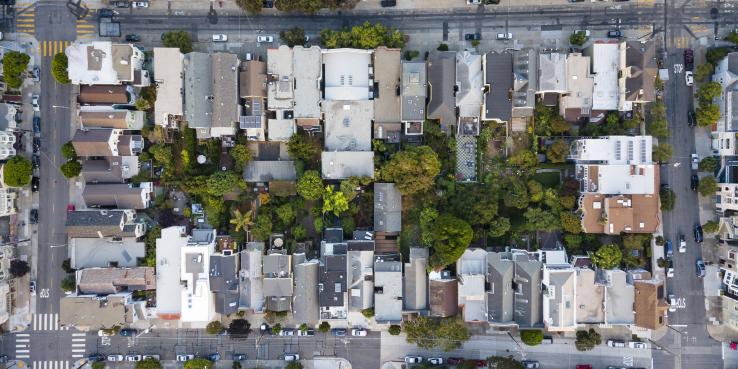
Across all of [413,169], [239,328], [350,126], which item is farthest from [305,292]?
[350,126]

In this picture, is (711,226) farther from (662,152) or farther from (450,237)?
(450,237)

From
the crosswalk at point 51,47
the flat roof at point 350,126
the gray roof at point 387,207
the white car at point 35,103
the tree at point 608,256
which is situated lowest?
the tree at point 608,256

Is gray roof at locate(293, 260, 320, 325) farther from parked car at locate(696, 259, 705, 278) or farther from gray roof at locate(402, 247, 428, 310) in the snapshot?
parked car at locate(696, 259, 705, 278)

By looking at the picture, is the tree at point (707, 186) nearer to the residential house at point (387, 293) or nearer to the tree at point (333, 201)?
the residential house at point (387, 293)

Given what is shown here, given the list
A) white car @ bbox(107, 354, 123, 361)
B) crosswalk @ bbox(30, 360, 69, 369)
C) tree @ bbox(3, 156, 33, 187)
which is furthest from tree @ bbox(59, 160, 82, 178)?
crosswalk @ bbox(30, 360, 69, 369)

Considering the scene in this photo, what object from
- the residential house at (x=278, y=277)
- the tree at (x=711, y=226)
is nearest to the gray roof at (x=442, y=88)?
the residential house at (x=278, y=277)
